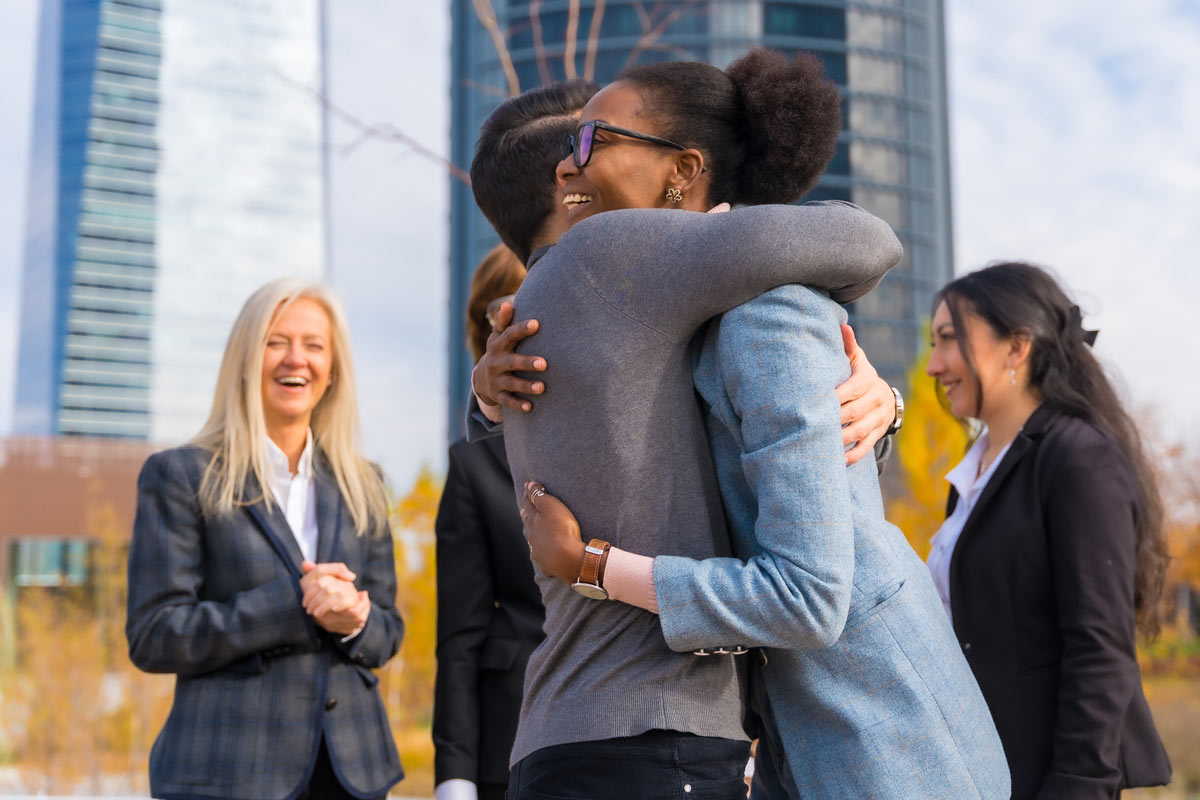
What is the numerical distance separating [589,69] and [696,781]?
2.69 m

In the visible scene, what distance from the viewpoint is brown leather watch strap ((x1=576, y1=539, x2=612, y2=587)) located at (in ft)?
4.50

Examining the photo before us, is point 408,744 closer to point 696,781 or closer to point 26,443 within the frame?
point 696,781

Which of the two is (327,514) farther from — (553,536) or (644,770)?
(644,770)

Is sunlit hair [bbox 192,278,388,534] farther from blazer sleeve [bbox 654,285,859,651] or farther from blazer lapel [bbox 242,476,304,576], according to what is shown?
blazer sleeve [bbox 654,285,859,651]

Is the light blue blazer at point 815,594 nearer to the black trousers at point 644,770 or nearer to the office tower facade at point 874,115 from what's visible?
the black trousers at point 644,770

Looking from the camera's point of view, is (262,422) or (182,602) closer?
(182,602)

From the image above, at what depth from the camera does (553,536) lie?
1407 millimetres

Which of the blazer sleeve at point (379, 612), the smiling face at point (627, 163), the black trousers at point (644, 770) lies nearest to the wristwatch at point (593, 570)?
the black trousers at point (644, 770)

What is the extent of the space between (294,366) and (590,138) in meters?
1.80

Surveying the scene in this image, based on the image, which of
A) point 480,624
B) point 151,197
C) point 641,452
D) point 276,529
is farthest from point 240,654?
point 151,197

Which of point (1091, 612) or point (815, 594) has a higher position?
point (815, 594)

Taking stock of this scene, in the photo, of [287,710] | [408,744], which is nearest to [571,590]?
[287,710]

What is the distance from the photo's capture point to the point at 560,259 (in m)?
1.45

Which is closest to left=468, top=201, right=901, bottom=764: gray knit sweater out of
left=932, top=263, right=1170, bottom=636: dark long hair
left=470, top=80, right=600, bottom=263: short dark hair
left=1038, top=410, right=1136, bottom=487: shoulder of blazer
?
left=470, top=80, right=600, bottom=263: short dark hair
